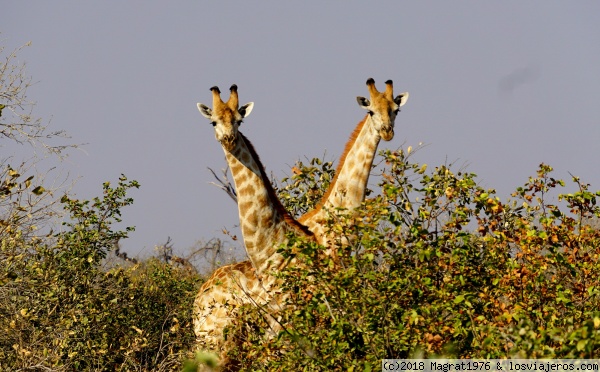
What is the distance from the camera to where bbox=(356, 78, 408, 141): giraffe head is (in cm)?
1370

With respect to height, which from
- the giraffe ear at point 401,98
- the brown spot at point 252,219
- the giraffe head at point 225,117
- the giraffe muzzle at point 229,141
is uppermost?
the giraffe ear at point 401,98

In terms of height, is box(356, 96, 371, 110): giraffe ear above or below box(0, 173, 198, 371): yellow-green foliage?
above

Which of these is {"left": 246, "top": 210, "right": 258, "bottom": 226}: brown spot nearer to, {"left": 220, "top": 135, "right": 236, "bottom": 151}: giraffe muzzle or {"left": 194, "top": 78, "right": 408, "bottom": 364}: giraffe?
{"left": 194, "top": 78, "right": 408, "bottom": 364}: giraffe

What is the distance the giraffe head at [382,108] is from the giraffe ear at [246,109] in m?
1.54

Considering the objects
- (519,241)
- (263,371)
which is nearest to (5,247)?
(263,371)

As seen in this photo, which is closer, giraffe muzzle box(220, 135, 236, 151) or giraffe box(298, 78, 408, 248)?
giraffe muzzle box(220, 135, 236, 151)

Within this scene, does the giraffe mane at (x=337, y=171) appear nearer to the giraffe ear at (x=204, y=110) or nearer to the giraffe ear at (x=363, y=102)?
the giraffe ear at (x=363, y=102)

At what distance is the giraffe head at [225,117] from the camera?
13.0 m

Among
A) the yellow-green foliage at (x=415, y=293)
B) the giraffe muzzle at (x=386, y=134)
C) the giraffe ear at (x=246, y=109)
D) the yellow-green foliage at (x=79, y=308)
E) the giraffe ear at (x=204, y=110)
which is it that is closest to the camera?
the yellow-green foliage at (x=415, y=293)

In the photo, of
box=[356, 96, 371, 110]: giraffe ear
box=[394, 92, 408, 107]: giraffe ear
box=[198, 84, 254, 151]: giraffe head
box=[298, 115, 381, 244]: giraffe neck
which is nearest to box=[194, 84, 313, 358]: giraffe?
box=[198, 84, 254, 151]: giraffe head

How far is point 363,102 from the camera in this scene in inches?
558

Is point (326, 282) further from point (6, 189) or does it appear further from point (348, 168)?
point (348, 168)

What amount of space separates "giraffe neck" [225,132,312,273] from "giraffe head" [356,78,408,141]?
5.97 ft

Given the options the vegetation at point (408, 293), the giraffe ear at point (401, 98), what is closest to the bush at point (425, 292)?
the vegetation at point (408, 293)
